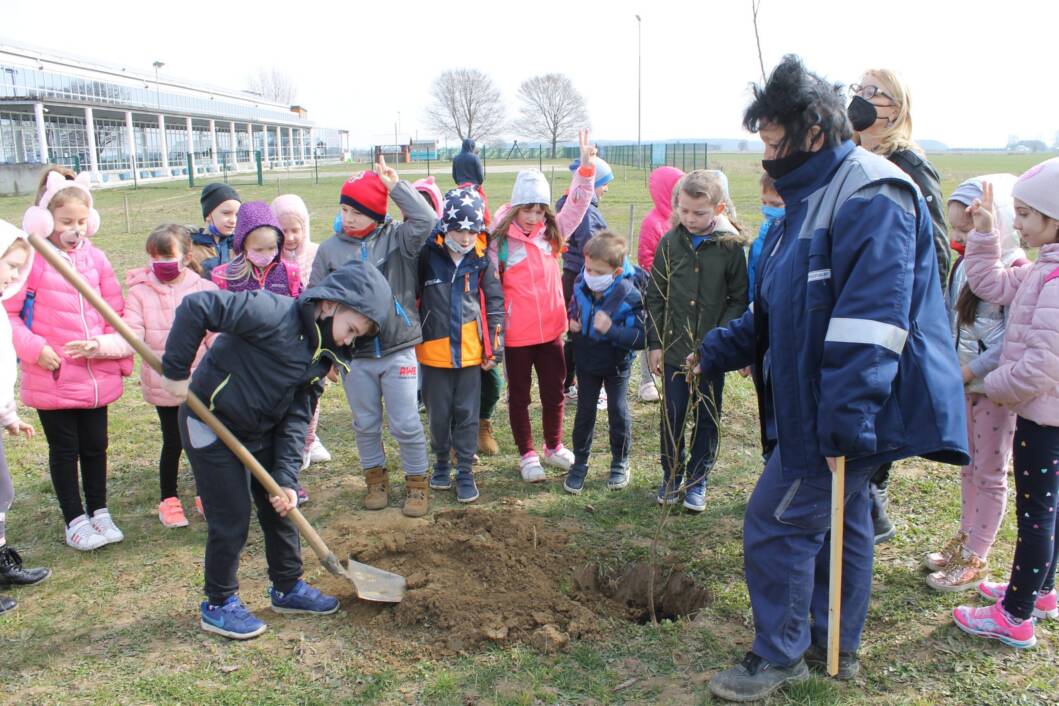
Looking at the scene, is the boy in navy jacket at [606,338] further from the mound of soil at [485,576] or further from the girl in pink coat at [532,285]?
the mound of soil at [485,576]

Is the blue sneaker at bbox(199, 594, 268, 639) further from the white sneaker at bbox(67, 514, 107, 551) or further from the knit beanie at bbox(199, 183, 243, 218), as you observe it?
the knit beanie at bbox(199, 183, 243, 218)

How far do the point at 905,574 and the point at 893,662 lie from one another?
2.58 feet

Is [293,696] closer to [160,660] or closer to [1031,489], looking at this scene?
[160,660]

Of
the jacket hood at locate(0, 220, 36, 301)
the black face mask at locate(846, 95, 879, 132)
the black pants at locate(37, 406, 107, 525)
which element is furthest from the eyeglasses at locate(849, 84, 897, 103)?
the black pants at locate(37, 406, 107, 525)

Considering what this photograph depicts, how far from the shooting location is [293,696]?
306 cm

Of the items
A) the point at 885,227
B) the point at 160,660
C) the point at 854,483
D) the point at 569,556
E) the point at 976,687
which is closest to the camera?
the point at 885,227

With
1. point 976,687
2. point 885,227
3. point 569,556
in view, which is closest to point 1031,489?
point 976,687

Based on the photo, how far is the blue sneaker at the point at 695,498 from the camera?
454 cm

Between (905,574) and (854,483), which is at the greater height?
(854,483)

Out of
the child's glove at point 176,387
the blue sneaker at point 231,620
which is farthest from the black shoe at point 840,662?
the child's glove at point 176,387

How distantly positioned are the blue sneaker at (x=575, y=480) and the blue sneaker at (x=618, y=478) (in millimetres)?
168

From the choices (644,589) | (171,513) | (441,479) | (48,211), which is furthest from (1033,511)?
(48,211)

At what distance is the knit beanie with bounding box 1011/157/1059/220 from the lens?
2.94 meters

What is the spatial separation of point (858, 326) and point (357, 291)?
6.26 feet
